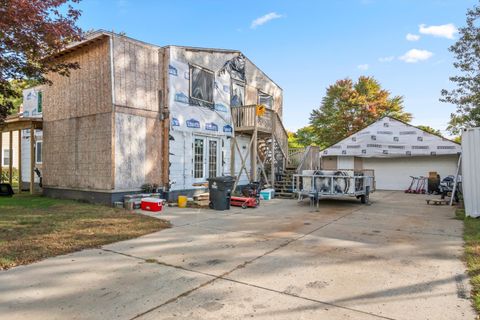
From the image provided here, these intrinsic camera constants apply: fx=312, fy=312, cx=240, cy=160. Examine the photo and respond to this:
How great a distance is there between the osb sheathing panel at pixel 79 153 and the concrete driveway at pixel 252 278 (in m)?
4.73

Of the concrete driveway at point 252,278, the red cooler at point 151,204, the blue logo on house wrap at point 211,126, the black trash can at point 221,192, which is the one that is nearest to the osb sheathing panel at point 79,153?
the red cooler at point 151,204

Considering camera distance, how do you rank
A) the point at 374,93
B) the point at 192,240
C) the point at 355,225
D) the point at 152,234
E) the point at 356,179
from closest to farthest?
the point at 192,240 < the point at 152,234 < the point at 355,225 < the point at 356,179 < the point at 374,93

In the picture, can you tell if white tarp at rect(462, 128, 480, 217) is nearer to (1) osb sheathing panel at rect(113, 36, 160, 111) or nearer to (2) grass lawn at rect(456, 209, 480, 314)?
(2) grass lawn at rect(456, 209, 480, 314)

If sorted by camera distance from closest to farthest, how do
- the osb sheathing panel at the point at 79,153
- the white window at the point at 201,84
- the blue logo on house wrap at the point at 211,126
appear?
the osb sheathing panel at the point at 79,153, the white window at the point at 201,84, the blue logo on house wrap at the point at 211,126

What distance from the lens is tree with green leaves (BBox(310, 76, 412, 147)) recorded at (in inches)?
1224

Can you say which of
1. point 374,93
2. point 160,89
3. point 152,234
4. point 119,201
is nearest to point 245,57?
point 160,89

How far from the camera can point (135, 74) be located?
1057cm

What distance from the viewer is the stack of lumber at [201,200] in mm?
10845

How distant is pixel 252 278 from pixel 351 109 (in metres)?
30.8

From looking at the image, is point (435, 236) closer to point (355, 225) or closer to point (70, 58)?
point (355, 225)

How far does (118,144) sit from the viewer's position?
1002 centimetres

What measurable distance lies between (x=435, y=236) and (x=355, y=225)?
168cm

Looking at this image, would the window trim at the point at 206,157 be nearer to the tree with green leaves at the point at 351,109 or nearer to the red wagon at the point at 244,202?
the red wagon at the point at 244,202

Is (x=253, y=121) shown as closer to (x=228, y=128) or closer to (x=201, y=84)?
(x=228, y=128)
